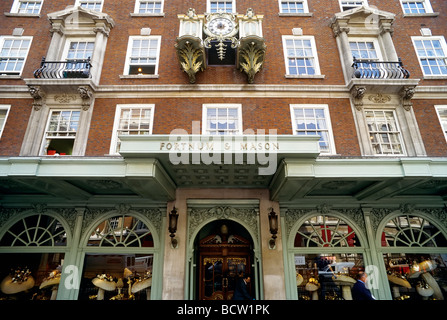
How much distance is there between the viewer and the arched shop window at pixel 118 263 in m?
8.67

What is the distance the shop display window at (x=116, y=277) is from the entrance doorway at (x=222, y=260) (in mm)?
1929

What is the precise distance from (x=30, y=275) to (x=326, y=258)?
1038cm

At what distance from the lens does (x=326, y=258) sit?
886cm

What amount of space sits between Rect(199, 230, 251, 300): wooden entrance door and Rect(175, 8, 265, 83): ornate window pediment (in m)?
6.79

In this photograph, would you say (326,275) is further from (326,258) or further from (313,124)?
(313,124)

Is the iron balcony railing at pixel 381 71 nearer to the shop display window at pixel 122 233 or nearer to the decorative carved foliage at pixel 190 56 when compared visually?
the decorative carved foliage at pixel 190 56

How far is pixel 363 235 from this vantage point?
8.99 m

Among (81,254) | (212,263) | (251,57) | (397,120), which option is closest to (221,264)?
(212,263)

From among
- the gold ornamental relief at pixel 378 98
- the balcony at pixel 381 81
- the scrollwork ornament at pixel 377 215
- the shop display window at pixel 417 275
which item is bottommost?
the shop display window at pixel 417 275

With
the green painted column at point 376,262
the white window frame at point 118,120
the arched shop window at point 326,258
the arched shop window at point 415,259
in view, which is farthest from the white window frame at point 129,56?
the arched shop window at point 415,259

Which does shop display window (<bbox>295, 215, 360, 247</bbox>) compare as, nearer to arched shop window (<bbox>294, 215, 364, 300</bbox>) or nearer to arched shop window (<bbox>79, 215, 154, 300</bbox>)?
arched shop window (<bbox>294, 215, 364, 300</bbox>)

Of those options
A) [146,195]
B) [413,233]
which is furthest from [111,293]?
[413,233]

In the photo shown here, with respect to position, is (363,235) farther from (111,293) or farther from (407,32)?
(407,32)
